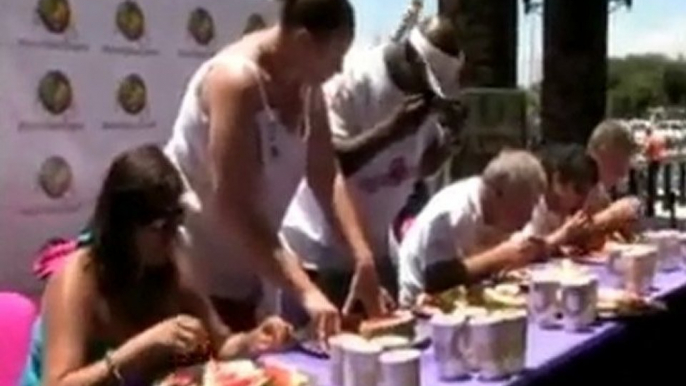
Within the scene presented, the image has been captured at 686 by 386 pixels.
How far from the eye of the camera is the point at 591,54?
27.4 ft

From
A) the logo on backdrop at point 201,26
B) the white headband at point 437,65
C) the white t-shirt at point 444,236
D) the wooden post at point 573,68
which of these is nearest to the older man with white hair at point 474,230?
the white t-shirt at point 444,236

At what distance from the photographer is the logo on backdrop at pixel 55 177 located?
10.4 ft

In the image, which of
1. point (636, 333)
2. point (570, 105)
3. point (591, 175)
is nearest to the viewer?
point (636, 333)

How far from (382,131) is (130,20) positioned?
65 centimetres

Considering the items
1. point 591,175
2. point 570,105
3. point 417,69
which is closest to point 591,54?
point 570,105

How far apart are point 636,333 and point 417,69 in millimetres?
728

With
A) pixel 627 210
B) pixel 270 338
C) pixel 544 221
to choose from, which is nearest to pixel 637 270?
pixel 544 221

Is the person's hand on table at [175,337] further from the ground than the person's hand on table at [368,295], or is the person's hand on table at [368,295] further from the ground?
the person's hand on table at [175,337]

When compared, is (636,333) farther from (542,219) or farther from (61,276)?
(61,276)

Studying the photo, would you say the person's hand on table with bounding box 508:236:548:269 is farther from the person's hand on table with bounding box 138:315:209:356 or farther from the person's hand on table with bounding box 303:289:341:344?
the person's hand on table with bounding box 138:315:209:356

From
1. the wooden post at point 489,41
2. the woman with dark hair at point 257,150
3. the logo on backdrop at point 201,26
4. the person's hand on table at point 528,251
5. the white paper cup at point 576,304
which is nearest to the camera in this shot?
the woman with dark hair at point 257,150

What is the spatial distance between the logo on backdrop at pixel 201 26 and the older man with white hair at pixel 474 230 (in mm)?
732

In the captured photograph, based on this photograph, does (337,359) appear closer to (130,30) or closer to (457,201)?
(457,201)

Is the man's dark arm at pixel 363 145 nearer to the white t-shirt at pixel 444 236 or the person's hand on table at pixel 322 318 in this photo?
the white t-shirt at pixel 444 236
